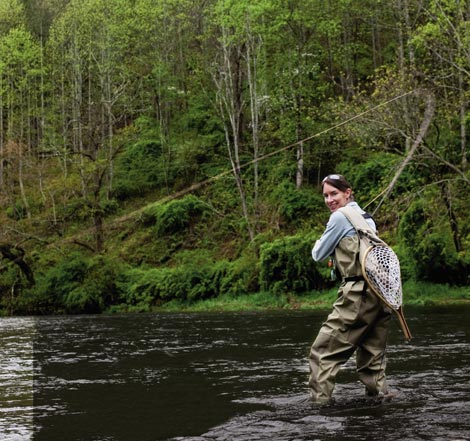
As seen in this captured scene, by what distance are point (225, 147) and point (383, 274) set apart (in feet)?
112

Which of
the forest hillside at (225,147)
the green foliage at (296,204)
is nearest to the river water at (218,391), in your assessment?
the forest hillside at (225,147)

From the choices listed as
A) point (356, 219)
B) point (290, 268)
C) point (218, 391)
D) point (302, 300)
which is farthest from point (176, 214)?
point (356, 219)

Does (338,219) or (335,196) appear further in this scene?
(335,196)

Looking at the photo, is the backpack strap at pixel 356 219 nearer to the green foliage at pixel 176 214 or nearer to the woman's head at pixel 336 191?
the woman's head at pixel 336 191

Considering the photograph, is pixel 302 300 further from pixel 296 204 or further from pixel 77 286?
pixel 296 204

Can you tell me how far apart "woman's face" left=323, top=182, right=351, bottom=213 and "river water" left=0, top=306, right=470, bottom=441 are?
1.61m

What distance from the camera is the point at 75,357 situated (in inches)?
430

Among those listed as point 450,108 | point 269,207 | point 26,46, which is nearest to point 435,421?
point 450,108

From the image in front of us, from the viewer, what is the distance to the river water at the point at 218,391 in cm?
523

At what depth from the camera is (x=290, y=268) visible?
26297 millimetres

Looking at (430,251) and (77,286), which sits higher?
(430,251)

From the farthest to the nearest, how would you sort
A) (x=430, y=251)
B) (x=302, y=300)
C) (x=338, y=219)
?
(x=302, y=300) → (x=430, y=251) → (x=338, y=219)

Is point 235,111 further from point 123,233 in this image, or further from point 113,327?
point 113,327

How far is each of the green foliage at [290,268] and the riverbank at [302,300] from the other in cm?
38
